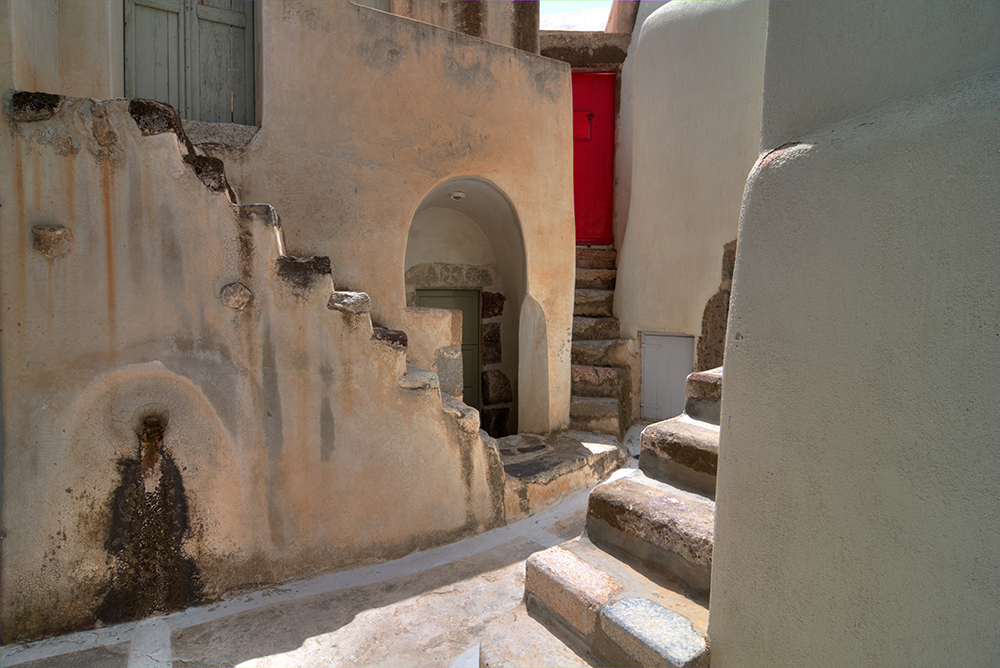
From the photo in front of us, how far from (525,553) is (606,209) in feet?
19.4

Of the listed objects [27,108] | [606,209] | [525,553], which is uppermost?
[606,209]

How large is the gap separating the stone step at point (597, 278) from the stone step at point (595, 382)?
1.57 metres

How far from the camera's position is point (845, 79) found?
1227mm

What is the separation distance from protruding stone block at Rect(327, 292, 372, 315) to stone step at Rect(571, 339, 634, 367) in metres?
3.99

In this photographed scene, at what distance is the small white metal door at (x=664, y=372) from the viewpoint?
6.68m

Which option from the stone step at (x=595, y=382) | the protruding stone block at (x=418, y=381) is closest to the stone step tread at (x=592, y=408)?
the stone step at (x=595, y=382)

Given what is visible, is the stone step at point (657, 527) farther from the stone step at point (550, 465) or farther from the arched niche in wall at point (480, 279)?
the arched niche in wall at point (480, 279)

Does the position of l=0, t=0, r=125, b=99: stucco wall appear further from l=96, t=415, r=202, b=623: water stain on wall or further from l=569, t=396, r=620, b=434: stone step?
l=569, t=396, r=620, b=434: stone step

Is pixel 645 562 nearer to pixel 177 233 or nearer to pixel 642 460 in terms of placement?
pixel 642 460

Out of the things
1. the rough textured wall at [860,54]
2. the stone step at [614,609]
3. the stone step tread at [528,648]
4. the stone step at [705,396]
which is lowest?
the stone step tread at [528,648]

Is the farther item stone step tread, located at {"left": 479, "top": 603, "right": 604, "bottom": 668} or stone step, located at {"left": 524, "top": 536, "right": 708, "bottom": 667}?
stone step tread, located at {"left": 479, "top": 603, "right": 604, "bottom": 668}

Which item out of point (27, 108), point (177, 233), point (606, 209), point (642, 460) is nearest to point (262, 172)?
point (177, 233)

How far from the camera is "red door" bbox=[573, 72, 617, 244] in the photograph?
8344mm

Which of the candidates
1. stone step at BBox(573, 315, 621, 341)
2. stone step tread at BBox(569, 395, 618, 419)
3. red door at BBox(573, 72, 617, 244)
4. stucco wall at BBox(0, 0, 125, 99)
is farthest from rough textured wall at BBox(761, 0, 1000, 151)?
red door at BBox(573, 72, 617, 244)
